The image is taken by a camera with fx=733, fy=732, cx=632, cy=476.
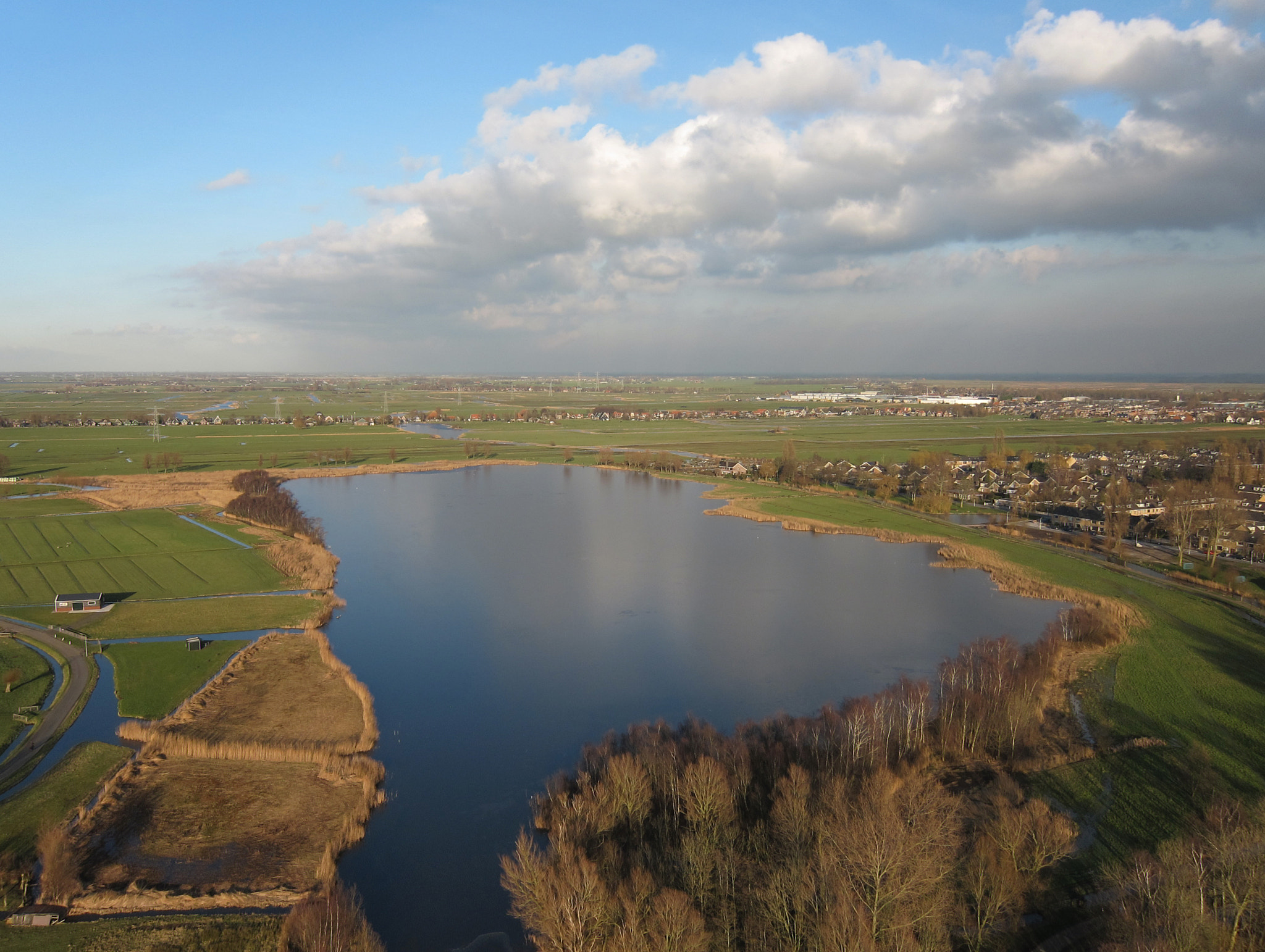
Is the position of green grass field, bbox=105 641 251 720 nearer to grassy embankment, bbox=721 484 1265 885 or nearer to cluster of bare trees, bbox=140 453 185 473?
grassy embankment, bbox=721 484 1265 885

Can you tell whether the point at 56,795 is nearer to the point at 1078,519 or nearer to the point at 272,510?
the point at 272,510

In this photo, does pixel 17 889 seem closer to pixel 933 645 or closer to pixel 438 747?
pixel 438 747

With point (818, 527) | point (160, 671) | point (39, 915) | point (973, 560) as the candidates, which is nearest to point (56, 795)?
point (39, 915)

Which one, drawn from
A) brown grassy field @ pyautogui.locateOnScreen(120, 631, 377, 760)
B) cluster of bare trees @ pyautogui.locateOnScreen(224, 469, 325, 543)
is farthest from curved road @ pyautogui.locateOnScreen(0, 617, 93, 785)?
cluster of bare trees @ pyautogui.locateOnScreen(224, 469, 325, 543)

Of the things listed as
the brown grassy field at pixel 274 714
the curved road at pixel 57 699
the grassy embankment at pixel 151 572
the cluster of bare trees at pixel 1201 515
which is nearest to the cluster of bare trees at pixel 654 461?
the grassy embankment at pixel 151 572

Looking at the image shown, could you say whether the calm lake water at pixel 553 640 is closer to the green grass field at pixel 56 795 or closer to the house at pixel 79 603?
the green grass field at pixel 56 795

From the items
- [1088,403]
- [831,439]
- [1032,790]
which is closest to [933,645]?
[1032,790]
